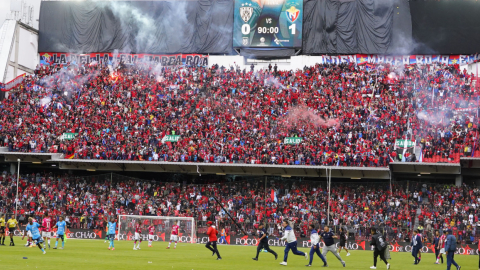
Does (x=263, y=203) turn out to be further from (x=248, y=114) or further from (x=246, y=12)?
(x=246, y=12)

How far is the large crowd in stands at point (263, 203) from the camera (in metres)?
43.7

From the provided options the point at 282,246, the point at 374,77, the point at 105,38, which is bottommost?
the point at 282,246

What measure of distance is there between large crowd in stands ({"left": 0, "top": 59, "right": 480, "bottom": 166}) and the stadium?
0.60 ft

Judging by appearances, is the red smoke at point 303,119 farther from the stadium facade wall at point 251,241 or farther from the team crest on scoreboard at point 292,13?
the team crest on scoreboard at point 292,13

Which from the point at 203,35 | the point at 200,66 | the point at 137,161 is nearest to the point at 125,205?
the point at 137,161

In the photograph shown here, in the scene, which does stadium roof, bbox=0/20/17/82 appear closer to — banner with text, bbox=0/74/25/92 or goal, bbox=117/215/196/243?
banner with text, bbox=0/74/25/92

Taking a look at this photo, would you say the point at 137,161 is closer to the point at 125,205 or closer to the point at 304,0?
the point at 125,205

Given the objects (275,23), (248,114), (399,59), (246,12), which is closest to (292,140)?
(248,114)

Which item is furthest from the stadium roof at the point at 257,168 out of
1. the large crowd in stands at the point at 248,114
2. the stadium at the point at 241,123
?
the large crowd in stands at the point at 248,114

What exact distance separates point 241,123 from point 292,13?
17.3 meters

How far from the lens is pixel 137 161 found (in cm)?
5338

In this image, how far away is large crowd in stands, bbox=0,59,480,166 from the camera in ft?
167

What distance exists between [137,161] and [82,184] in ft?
18.8

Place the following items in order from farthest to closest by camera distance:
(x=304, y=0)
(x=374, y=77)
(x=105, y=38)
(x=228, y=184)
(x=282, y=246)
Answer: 1. (x=105, y=38)
2. (x=304, y=0)
3. (x=374, y=77)
4. (x=228, y=184)
5. (x=282, y=246)
